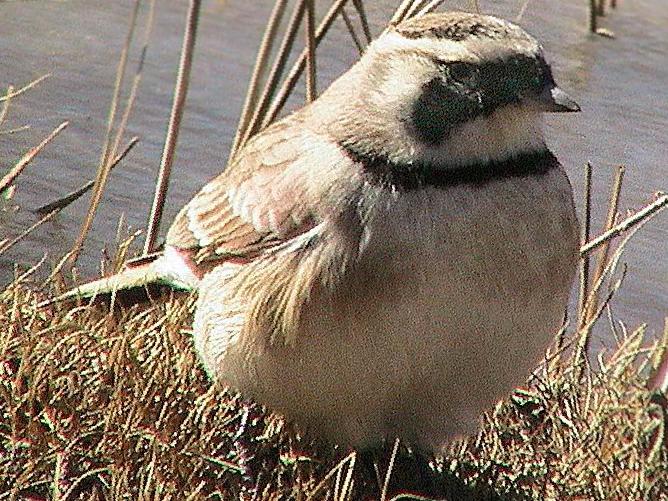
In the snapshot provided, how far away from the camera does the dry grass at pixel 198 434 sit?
2865 mm

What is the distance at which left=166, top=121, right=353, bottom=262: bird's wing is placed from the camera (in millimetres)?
2855

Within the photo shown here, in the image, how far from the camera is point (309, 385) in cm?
285

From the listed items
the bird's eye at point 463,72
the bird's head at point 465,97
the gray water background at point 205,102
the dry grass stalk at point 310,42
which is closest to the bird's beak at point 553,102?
the bird's head at point 465,97

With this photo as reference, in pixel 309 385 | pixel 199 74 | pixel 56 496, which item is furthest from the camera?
pixel 199 74

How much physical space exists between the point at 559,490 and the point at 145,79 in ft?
10.2

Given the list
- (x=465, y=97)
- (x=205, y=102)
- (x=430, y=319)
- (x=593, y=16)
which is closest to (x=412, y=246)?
(x=430, y=319)

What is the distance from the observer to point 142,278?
354cm

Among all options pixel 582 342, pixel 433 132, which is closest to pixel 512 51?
pixel 433 132

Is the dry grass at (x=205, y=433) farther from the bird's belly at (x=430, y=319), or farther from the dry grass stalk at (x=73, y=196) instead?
the dry grass stalk at (x=73, y=196)

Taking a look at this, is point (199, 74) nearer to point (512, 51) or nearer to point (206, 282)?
point (206, 282)

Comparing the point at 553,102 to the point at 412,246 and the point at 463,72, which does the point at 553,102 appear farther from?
the point at 412,246

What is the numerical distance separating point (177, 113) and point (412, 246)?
1.07 m

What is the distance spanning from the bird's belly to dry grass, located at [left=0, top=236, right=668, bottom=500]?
0.56 ft

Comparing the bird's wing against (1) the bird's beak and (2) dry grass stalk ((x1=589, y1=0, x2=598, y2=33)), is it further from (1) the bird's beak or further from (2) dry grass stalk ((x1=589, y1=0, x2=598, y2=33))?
(2) dry grass stalk ((x1=589, y1=0, x2=598, y2=33))
